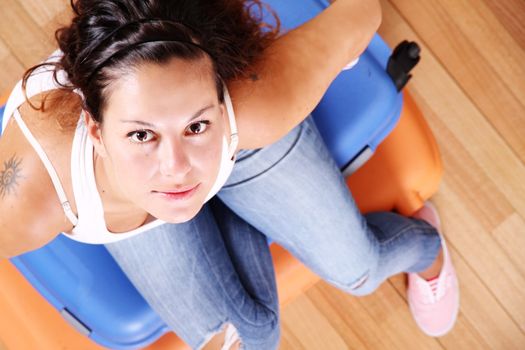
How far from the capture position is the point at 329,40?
0.80 meters

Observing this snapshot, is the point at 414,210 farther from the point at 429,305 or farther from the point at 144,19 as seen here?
the point at 144,19

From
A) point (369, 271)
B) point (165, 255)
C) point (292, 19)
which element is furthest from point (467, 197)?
point (165, 255)

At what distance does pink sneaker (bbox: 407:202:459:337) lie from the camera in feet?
4.07

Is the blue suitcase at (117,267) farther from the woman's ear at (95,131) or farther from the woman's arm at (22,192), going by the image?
the woman's ear at (95,131)

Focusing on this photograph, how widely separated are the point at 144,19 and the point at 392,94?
59 centimetres

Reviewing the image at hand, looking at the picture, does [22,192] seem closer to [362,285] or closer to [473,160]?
[362,285]

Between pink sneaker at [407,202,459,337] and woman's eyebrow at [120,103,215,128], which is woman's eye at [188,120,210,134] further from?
pink sneaker at [407,202,459,337]

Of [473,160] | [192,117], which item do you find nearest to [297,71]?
[192,117]

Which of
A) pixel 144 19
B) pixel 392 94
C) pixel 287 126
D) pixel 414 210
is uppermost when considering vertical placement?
pixel 144 19

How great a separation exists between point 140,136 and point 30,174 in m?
0.24

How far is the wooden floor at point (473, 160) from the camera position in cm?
131

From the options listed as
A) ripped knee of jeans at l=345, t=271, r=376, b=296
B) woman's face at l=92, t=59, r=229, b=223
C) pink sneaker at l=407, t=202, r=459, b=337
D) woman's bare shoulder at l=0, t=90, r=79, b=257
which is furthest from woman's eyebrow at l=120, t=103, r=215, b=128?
pink sneaker at l=407, t=202, r=459, b=337

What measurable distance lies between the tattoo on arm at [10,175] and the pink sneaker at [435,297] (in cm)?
90

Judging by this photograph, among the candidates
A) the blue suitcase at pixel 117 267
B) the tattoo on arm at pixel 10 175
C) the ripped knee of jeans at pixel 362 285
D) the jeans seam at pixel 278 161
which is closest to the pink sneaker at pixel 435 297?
the ripped knee of jeans at pixel 362 285
